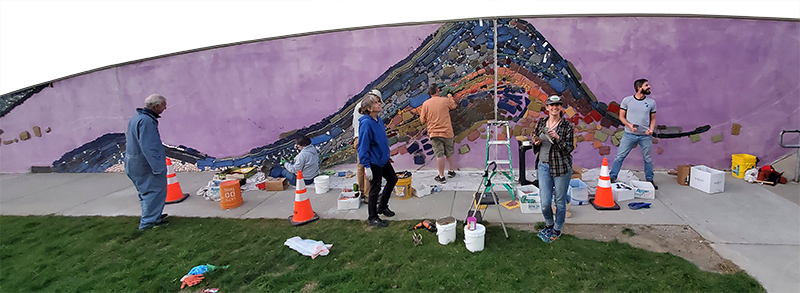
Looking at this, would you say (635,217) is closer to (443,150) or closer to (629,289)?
(629,289)

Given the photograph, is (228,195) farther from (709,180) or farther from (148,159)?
(709,180)

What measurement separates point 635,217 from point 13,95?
1334cm

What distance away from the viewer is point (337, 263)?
163 inches

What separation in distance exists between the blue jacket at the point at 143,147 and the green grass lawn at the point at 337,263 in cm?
86

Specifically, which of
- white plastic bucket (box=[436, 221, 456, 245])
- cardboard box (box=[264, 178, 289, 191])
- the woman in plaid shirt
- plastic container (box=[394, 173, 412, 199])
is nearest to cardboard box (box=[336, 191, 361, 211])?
plastic container (box=[394, 173, 412, 199])

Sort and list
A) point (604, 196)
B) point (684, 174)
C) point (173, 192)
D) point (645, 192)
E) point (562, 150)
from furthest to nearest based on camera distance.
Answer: point (173, 192) < point (684, 174) < point (645, 192) < point (604, 196) < point (562, 150)

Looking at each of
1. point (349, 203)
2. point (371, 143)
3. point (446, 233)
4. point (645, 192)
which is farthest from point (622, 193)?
point (349, 203)

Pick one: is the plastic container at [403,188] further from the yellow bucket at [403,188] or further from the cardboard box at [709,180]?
the cardboard box at [709,180]

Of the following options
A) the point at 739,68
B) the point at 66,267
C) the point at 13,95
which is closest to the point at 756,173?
the point at 739,68

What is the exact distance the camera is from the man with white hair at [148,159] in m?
5.27

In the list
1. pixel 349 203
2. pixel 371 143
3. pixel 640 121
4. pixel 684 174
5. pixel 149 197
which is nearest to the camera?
pixel 371 143

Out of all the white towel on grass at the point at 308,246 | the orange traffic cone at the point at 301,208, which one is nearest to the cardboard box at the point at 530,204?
the white towel on grass at the point at 308,246

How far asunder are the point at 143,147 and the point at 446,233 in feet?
13.9

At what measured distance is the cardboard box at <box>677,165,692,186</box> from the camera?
6.29 meters
